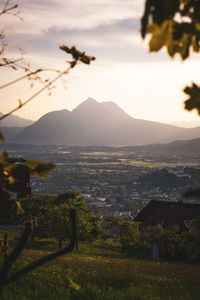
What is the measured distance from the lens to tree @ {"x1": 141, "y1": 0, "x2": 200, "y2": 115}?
5.16ft

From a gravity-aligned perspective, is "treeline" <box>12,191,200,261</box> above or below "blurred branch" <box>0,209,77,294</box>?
below

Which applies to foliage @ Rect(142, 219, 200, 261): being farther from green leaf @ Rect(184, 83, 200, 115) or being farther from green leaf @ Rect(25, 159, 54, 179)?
green leaf @ Rect(184, 83, 200, 115)

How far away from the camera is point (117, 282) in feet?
36.6

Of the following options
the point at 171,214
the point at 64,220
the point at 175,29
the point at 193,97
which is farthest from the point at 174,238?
the point at 175,29

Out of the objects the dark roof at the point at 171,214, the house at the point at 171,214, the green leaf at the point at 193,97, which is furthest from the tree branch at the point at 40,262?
the dark roof at the point at 171,214

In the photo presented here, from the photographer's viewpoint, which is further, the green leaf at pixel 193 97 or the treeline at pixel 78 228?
the treeline at pixel 78 228

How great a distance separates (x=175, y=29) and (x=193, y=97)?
0.44m

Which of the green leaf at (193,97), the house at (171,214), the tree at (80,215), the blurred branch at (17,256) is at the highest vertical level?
the green leaf at (193,97)

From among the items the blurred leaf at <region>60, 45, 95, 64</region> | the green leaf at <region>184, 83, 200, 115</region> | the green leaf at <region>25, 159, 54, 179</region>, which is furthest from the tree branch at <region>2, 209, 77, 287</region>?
the blurred leaf at <region>60, 45, 95, 64</region>

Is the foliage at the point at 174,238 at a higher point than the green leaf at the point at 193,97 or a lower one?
lower

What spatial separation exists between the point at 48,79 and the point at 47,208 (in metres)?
40.2

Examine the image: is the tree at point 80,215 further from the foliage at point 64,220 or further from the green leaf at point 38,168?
the green leaf at point 38,168

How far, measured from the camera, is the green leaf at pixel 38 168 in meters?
2.57

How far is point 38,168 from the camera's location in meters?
2.61
